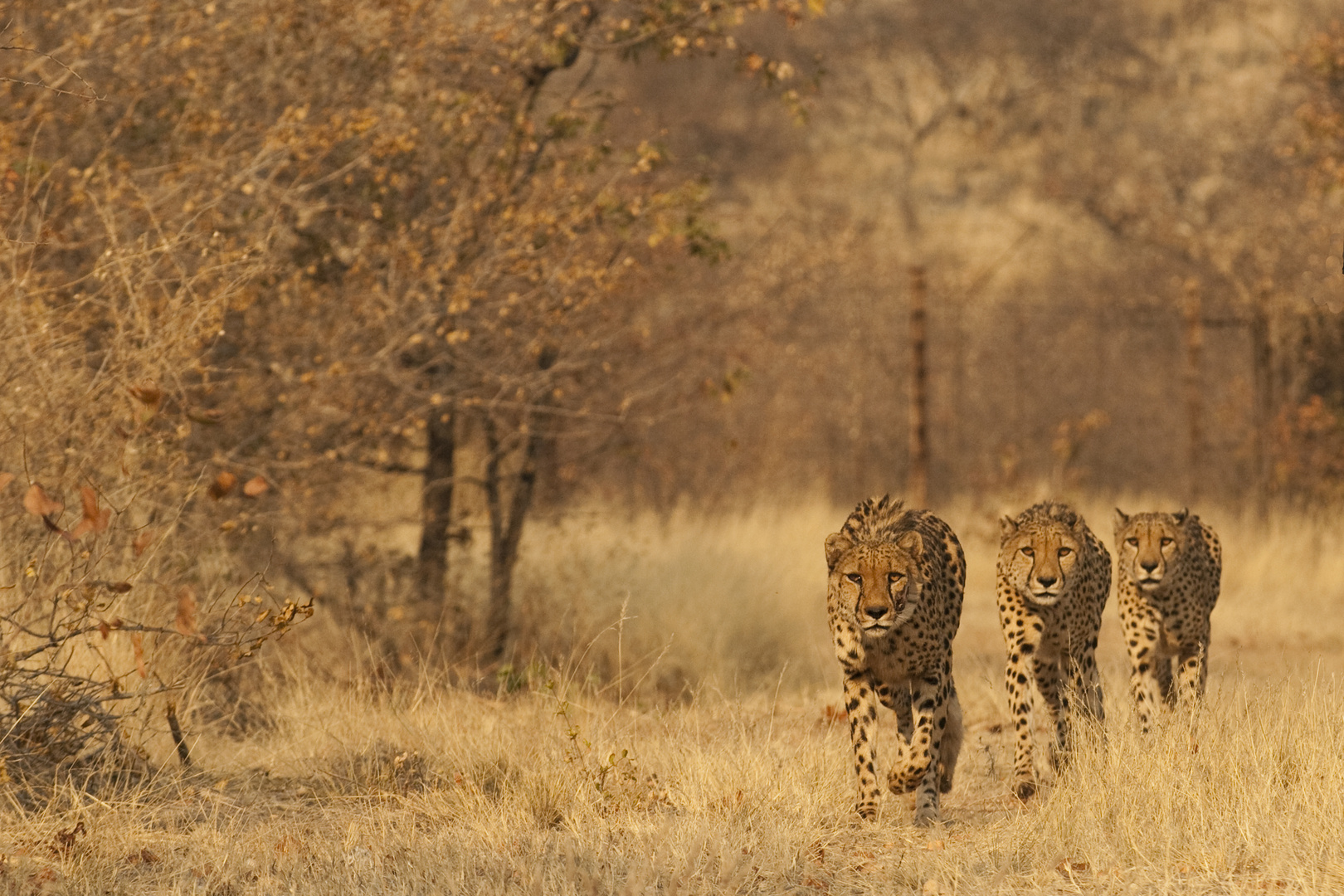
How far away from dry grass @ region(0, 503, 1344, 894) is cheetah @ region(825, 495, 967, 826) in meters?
0.18

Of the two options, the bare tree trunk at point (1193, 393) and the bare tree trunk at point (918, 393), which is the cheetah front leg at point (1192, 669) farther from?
the bare tree trunk at point (1193, 393)

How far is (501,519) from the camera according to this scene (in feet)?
31.8

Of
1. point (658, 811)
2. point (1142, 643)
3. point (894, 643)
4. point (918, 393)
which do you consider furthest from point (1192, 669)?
point (918, 393)

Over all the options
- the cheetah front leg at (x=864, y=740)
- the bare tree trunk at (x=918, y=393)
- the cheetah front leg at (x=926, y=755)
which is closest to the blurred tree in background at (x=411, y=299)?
the bare tree trunk at (x=918, y=393)

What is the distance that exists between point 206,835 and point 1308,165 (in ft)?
48.7

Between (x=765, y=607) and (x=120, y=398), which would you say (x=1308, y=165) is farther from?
(x=120, y=398)

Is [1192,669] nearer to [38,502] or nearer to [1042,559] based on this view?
[1042,559]

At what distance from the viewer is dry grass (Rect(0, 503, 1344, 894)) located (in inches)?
188

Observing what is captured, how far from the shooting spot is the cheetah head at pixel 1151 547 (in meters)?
6.61

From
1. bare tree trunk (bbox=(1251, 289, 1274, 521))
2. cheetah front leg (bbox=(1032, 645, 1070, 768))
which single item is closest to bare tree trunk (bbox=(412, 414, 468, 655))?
cheetah front leg (bbox=(1032, 645, 1070, 768))

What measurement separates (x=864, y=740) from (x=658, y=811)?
2.46ft

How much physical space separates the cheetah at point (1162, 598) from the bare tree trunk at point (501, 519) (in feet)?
12.5

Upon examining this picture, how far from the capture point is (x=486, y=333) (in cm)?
893

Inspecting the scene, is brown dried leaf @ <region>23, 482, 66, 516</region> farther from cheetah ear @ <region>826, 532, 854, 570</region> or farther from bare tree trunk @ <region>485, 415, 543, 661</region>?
bare tree trunk @ <region>485, 415, 543, 661</region>
